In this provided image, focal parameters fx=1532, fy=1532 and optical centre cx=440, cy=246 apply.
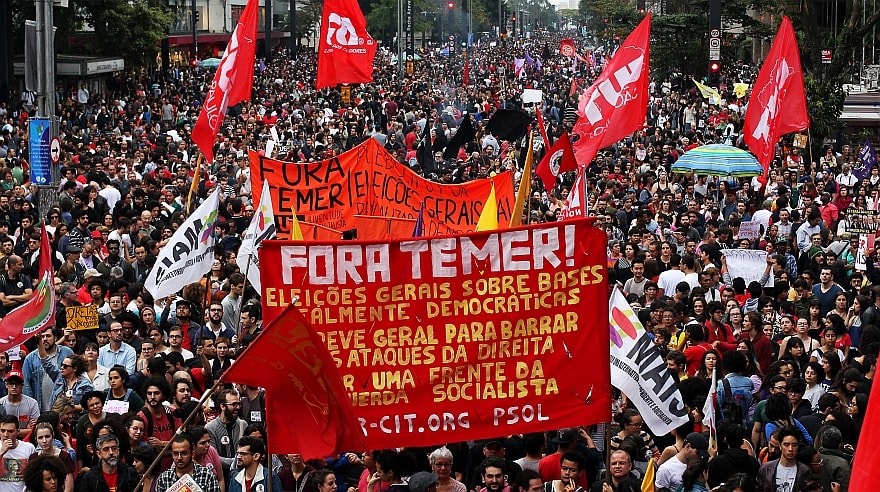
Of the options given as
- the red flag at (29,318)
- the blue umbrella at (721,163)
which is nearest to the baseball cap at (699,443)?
the red flag at (29,318)

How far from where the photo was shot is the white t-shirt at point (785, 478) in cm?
786

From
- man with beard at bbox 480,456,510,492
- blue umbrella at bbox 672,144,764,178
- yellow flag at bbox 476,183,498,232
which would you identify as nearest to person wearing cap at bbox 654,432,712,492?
man with beard at bbox 480,456,510,492

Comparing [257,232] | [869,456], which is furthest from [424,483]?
[257,232]

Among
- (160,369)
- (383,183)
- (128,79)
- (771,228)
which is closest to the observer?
(160,369)

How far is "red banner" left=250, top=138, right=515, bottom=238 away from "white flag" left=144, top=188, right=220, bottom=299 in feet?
3.99

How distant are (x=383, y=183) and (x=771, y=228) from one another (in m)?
4.80

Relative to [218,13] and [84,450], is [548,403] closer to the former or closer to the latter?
[84,450]

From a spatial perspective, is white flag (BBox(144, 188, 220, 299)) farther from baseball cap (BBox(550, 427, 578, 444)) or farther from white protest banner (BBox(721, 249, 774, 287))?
white protest banner (BBox(721, 249, 774, 287))

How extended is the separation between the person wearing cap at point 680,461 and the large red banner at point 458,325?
100 centimetres

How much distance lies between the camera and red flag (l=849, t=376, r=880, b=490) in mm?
4285

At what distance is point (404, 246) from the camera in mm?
7270

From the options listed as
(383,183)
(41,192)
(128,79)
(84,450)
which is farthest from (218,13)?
(84,450)

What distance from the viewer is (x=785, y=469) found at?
26.0ft

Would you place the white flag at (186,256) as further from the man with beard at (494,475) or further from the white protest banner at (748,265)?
the white protest banner at (748,265)
